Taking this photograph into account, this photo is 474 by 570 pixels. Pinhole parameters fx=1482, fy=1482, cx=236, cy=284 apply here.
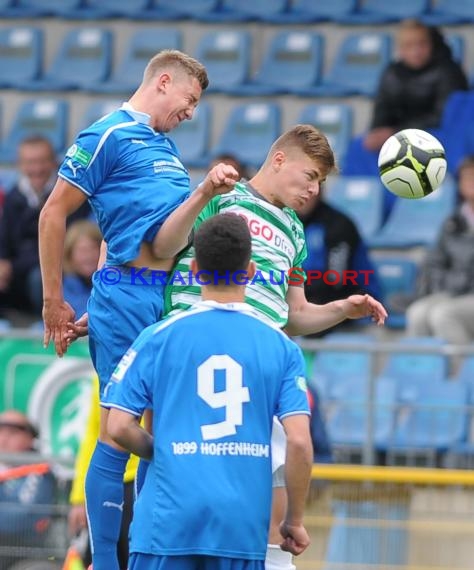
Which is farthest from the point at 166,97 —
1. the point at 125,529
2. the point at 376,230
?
the point at 376,230

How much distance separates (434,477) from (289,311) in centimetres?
256

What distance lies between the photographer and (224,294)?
17.0 feet

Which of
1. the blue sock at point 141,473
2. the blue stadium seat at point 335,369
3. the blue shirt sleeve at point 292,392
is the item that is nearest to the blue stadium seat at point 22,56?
the blue stadium seat at point 335,369

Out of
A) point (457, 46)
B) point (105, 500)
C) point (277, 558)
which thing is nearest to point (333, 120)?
point (457, 46)

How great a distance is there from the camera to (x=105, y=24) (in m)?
14.8

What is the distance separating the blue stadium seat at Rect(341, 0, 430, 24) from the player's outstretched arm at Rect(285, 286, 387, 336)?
7663 millimetres

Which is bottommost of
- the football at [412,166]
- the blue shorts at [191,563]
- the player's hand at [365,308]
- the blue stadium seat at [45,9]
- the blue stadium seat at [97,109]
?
the blue stadium seat at [97,109]

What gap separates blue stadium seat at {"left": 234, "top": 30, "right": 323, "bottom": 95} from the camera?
45.3ft

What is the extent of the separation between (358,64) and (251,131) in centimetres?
119

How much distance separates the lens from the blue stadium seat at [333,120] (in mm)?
13156

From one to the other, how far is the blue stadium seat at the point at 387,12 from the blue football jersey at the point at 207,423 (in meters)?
9.09

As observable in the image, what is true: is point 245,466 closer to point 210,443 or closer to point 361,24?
point 210,443

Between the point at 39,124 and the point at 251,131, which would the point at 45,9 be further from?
the point at 251,131

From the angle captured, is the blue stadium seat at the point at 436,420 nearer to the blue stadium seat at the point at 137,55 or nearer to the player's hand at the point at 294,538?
the player's hand at the point at 294,538
